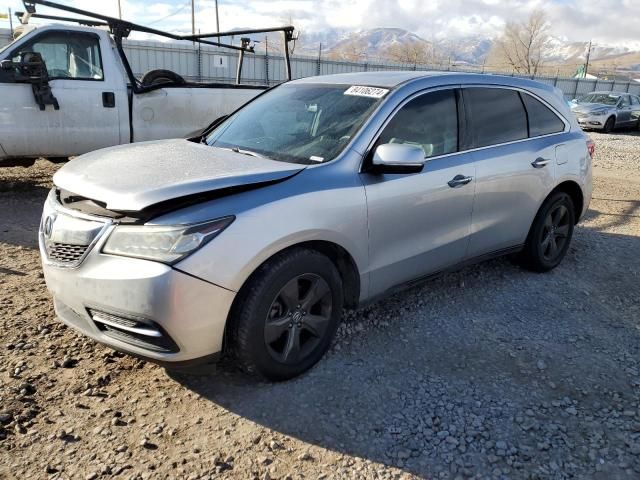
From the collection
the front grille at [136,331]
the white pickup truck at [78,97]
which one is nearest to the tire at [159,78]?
the white pickup truck at [78,97]

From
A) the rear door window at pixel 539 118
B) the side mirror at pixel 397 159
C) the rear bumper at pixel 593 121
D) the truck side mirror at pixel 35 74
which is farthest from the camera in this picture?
the rear bumper at pixel 593 121

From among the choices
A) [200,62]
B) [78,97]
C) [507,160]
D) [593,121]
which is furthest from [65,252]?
[593,121]

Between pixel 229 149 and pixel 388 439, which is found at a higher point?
pixel 229 149

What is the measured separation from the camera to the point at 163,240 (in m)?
2.67

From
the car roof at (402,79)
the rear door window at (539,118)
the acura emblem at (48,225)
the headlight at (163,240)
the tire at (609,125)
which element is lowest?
the tire at (609,125)

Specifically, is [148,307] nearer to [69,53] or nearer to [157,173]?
[157,173]

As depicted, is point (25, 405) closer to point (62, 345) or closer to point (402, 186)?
point (62, 345)

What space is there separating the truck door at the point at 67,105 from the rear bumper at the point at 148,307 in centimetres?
451

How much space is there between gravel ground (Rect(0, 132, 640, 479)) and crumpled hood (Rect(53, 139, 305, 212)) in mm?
1045

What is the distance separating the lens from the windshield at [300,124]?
11.6ft

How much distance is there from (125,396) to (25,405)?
18.8 inches

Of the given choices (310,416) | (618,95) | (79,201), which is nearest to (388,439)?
(310,416)

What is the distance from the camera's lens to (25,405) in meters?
2.91

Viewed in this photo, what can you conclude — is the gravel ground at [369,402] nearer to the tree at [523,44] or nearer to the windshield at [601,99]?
the windshield at [601,99]
